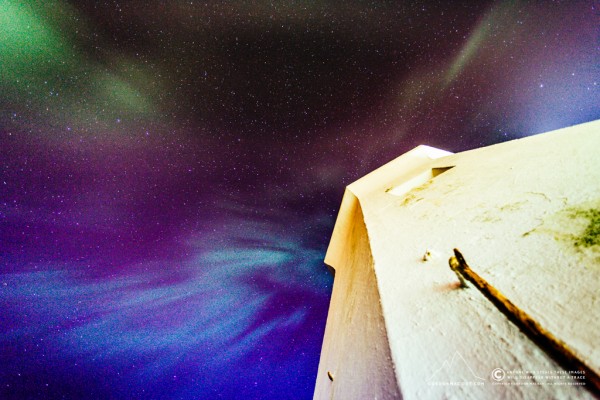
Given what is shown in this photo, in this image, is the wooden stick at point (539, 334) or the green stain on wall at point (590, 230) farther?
the green stain on wall at point (590, 230)

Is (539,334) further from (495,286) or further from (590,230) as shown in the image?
(590,230)

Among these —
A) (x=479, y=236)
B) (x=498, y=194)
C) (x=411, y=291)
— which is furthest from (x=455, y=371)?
(x=498, y=194)

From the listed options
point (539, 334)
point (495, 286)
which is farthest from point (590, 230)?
point (539, 334)

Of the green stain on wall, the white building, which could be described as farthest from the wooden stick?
the green stain on wall

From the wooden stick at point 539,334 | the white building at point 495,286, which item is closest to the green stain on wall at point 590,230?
the white building at point 495,286

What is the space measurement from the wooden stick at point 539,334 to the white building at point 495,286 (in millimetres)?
24

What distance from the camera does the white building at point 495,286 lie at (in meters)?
0.90

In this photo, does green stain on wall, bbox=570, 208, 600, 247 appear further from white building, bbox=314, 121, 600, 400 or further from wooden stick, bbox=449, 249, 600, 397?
wooden stick, bbox=449, 249, 600, 397

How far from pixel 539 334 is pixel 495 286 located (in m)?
0.38

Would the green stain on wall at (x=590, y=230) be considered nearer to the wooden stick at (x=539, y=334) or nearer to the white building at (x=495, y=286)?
the white building at (x=495, y=286)

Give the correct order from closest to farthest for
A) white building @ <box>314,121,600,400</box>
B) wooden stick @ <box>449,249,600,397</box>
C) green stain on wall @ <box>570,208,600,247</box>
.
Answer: wooden stick @ <box>449,249,600,397</box> < white building @ <box>314,121,600,400</box> < green stain on wall @ <box>570,208,600,247</box>

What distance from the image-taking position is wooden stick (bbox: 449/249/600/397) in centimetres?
73

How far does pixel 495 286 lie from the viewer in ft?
4.09

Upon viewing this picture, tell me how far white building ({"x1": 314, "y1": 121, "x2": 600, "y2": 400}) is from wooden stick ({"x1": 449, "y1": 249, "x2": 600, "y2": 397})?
24 mm
